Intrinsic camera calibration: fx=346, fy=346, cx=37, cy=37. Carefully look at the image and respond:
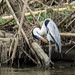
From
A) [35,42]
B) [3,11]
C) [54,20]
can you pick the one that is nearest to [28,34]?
[35,42]

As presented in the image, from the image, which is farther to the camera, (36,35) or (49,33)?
(49,33)

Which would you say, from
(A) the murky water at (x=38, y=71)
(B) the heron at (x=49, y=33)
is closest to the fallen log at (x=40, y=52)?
(A) the murky water at (x=38, y=71)

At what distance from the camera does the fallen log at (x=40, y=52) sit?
10.2 metres

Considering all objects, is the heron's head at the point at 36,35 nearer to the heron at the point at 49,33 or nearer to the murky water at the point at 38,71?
the heron at the point at 49,33

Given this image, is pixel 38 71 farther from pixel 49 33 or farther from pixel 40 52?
pixel 49 33

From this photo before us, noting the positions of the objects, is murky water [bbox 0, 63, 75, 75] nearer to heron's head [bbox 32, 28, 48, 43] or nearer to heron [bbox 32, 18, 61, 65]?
heron [bbox 32, 18, 61, 65]

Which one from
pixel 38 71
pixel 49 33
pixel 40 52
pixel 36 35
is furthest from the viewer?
pixel 49 33

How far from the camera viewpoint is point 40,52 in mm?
10312

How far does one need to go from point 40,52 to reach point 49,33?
1.29m

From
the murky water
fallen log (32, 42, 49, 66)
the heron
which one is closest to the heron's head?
the heron

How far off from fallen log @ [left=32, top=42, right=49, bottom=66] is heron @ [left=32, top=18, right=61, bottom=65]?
54 cm

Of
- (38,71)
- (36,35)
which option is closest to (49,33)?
(36,35)

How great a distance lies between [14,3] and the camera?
11.7 m

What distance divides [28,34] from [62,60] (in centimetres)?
157
